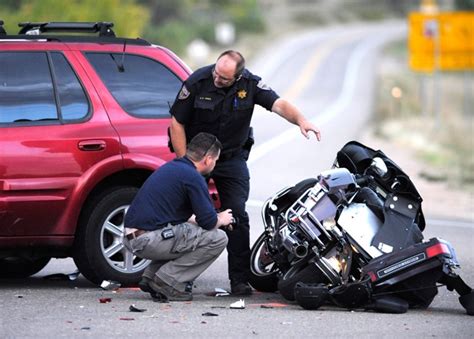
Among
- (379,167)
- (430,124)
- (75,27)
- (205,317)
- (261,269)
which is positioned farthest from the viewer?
(430,124)

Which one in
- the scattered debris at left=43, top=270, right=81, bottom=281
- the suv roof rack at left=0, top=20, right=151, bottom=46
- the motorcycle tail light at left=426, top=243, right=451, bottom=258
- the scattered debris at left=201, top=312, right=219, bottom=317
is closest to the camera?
the scattered debris at left=201, top=312, right=219, bottom=317

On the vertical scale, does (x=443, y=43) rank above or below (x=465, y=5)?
above

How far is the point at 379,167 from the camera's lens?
9328 millimetres

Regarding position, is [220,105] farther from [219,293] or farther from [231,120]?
[219,293]

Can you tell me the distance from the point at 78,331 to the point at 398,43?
279 feet

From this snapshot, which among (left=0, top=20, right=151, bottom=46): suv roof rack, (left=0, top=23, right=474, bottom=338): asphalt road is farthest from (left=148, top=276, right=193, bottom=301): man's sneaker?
(left=0, top=20, right=151, bottom=46): suv roof rack

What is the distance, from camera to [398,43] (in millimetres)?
91500

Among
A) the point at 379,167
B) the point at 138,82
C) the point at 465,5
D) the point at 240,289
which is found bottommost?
the point at 465,5

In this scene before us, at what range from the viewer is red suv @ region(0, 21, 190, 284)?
9.11 m

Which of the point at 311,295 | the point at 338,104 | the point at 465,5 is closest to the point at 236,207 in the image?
the point at 311,295

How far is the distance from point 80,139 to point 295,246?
5.59ft

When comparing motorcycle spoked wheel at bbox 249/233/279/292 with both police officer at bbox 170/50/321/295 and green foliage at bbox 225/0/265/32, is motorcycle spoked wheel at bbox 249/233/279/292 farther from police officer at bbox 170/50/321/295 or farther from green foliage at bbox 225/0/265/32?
green foliage at bbox 225/0/265/32

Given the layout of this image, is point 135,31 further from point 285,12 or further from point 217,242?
point 285,12

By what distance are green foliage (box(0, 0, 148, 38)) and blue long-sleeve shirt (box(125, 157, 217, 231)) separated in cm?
2811
